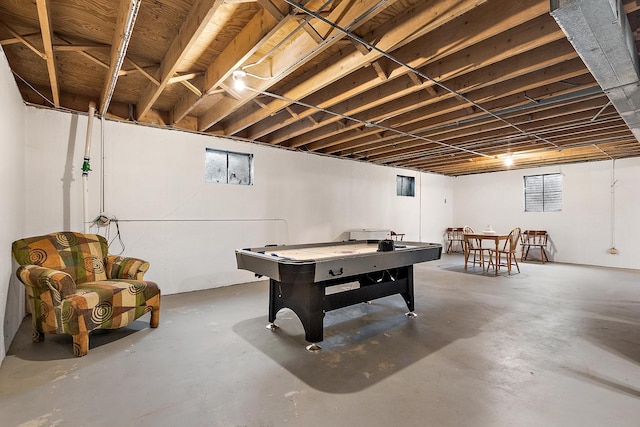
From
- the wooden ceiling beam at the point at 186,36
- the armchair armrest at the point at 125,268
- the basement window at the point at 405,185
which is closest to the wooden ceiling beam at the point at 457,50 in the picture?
the wooden ceiling beam at the point at 186,36

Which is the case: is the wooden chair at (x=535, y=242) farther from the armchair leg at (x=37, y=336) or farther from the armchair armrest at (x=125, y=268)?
the armchair leg at (x=37, y=336)

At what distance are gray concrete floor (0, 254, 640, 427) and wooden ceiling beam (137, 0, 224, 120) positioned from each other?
2.47m

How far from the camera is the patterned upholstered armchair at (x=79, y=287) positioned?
97.8 inches

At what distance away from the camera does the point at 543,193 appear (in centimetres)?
808

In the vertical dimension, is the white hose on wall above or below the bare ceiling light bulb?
below

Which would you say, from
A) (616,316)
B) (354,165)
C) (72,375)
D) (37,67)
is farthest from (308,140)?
(616,316)

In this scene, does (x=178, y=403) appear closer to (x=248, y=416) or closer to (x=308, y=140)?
(x=248, y=416)

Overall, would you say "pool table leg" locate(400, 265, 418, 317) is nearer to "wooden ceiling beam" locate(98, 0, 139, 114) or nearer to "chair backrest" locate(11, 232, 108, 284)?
"chair backrest" locate(11, 232, 108, 284)

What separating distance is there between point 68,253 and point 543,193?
9.73 m

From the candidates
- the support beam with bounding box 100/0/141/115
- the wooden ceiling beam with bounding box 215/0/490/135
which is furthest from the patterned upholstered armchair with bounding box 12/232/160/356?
the wooden ceiling beam with bounding box 215/0/490/135

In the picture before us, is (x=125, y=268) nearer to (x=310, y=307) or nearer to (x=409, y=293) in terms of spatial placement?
(x=310, y=307)

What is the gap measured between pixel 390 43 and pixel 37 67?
11.8 feet

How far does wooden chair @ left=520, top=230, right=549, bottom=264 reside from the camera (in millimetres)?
7787

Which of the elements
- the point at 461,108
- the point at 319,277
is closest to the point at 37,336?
the point at 319,277
